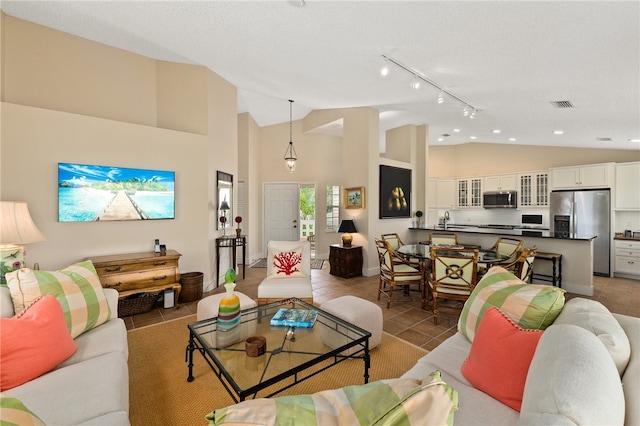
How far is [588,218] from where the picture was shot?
551cm

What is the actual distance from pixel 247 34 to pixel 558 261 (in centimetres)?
561

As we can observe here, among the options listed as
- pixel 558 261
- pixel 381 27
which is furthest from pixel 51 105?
pixel 558 261

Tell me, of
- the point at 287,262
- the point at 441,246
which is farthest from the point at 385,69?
the point at 287,262

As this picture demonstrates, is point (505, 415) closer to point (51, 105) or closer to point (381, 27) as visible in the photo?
point (381, 27)

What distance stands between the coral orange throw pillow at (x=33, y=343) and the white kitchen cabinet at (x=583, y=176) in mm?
8082

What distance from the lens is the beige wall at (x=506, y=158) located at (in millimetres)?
5969

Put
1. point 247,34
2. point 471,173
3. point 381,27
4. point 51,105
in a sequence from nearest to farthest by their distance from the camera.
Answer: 1. point 381,27
2. point 247,34
3. point 51,105
4. point 471,173

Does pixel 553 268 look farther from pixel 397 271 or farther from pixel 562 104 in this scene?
pixel 397 271

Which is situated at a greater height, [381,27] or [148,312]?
[381,27]

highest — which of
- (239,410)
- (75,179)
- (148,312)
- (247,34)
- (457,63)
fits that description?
(247,34)

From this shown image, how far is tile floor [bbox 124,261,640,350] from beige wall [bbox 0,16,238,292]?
861 millimetres

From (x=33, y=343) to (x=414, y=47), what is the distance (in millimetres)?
3795

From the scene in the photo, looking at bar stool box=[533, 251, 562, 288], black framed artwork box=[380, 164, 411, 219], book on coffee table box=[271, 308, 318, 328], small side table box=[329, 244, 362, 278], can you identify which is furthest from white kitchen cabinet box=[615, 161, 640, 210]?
book on coffee table box=[271, 308, 318, 328]

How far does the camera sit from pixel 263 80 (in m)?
4.30
